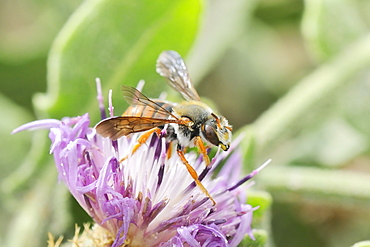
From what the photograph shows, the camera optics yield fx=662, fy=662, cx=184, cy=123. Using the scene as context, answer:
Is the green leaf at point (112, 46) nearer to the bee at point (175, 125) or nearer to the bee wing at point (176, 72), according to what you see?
the bee wing at point (176, 72)

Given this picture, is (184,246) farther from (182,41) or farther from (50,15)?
(50,15)

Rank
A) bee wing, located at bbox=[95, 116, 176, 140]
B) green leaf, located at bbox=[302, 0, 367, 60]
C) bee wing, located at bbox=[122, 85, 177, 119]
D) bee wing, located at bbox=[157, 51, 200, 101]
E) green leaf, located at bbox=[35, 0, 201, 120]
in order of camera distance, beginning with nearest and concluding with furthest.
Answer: bee wing, located at bbox=[95, 116, 176, 140], bee wing, located at bbox=[122, 85, 177, 119], bee wing, located at bbox=[157, 51, 200, 101], green leaf, located at bbox=[35, 0, 201, 120], green leaf, located at bbox=[302, 0, 367, 60]

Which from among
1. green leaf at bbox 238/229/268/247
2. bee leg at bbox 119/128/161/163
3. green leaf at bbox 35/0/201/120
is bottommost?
green leaf at bbox 238/229/268/247

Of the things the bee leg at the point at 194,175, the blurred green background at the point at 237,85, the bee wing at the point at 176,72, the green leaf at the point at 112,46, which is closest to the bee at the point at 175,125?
the bee leg at the point at 194,175

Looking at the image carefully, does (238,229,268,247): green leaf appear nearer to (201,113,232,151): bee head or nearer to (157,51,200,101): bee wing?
(201,113,232,151): bee head

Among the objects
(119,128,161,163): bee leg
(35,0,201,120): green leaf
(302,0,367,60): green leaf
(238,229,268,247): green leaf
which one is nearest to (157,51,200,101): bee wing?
(119,128,161,163): bee leg

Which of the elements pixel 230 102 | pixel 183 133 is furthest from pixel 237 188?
pixel 230 102
